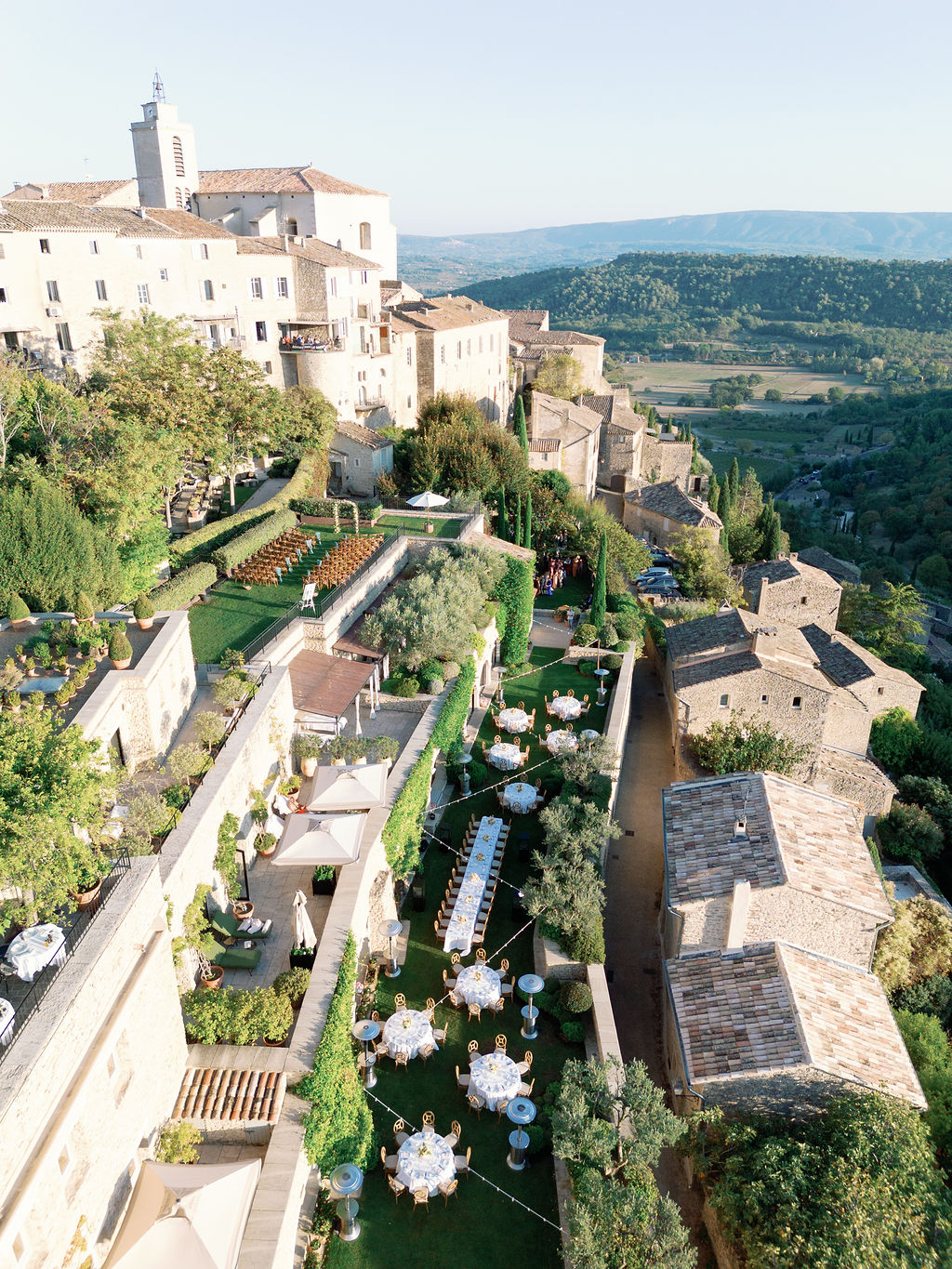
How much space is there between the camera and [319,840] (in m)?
19.1

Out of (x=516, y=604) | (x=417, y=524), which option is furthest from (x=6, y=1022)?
(x=417, y=524)

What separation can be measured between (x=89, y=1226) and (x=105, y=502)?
71.0 feet

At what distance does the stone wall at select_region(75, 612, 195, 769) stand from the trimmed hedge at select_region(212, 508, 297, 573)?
10.3 meters

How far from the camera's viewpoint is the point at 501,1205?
53.3ft

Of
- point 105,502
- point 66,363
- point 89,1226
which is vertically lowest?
point 89,1226

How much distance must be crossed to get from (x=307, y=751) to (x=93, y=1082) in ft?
39.7

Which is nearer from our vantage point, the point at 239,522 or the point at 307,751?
the point at 307,751

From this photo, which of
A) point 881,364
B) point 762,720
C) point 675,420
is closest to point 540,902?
point 762,720

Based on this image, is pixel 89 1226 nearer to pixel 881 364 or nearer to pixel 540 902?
pixel 540 902

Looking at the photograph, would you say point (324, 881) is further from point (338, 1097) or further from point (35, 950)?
point (35, 950)

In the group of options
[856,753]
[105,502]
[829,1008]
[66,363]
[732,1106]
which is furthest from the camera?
[66,363]

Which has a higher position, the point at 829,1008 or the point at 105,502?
the point at 105,502

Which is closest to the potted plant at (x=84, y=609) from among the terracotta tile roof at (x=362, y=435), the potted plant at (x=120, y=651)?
the potted plant at (x=120, y=651)

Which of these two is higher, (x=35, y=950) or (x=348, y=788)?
(x=35, y=950)
